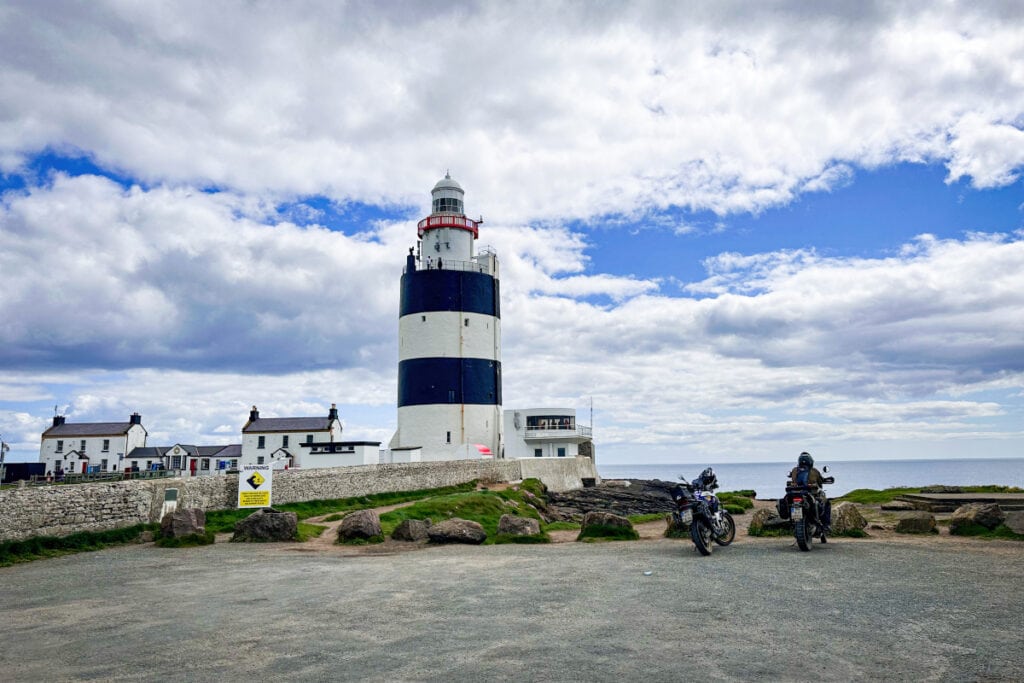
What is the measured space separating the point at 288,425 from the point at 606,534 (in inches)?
1957

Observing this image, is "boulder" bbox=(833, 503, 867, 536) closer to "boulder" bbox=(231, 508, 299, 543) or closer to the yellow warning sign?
"boulder" bbox=(231, 508, 299, 543)

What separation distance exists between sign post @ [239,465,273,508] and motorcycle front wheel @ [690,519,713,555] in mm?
14961

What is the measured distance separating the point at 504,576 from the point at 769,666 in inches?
254

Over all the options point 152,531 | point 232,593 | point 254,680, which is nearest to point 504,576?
point 232,593

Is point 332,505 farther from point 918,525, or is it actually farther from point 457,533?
point 918,525

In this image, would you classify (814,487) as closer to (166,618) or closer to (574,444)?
(166,618)

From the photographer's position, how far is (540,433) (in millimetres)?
58438

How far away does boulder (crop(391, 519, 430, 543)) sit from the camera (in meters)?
18.7

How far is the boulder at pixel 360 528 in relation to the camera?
18734mm

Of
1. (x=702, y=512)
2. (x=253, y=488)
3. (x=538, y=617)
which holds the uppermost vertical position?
(x=253, y=488)

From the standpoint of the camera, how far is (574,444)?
61250 mm

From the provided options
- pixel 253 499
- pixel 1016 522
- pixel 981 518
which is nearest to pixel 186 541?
pixel 253 499

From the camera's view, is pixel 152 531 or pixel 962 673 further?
pixel 152 531

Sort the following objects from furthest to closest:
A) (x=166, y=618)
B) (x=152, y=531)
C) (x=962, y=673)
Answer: (x=152, y=531) → (x=166, y=618) → (x=962, y=673)
